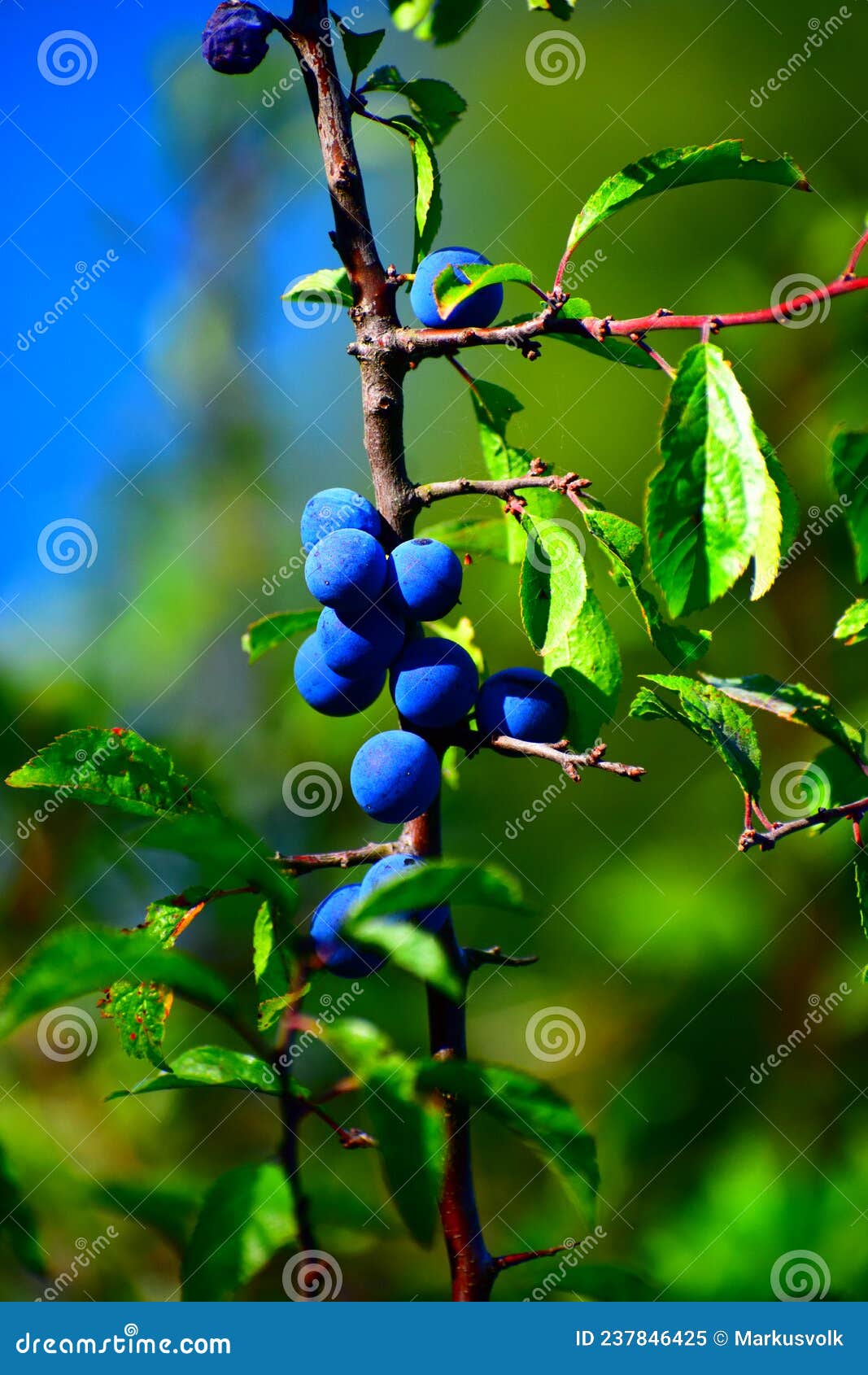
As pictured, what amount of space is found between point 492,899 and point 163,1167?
92 centimetres

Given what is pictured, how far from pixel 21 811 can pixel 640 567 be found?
0.93m

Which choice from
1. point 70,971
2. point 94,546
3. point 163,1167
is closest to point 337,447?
point 94,546

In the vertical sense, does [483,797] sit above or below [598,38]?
below

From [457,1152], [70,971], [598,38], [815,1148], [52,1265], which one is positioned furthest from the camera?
[598,38]

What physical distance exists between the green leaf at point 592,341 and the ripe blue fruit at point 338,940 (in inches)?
15.2

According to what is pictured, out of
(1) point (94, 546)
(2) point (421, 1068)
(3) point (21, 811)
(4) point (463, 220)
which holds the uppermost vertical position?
(4) point (463, 220)

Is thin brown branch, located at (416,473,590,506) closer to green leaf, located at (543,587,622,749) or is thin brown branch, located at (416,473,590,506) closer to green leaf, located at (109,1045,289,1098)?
green leaf, located at (543,587,622,749)

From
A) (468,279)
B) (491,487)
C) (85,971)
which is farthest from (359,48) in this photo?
(85,971)

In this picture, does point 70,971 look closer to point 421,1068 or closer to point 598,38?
point 421,1068

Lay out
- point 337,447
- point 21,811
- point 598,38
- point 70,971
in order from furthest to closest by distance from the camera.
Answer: point 598,38, point 337,447, point 21,811, point 70,971

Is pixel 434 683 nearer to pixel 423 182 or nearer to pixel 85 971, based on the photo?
pixel 85 971

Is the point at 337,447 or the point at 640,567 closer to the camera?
the point at 640,567

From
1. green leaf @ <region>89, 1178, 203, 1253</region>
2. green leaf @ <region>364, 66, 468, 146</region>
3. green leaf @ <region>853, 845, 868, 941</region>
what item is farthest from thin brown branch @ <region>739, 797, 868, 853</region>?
green leaf @ <region>364, 66, 468, 146</region>

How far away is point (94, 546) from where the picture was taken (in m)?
1.50
